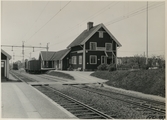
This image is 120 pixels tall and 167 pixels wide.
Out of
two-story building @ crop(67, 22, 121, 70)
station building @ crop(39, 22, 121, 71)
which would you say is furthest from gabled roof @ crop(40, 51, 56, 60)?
two-story building @ crop(67, 22, 121, 70)

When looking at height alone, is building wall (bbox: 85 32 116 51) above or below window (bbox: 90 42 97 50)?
above

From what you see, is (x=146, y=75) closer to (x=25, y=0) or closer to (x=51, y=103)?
(x=51, y=103)

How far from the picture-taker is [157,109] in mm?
9734

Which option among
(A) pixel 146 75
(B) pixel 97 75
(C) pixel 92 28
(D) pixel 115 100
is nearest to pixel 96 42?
(C) pixel 92 28

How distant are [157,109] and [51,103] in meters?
4.83

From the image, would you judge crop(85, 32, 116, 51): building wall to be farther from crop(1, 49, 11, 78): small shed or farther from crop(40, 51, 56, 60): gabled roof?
crop(40, 51, 56, 60): gabled roof

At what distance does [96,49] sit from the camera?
36.0 m

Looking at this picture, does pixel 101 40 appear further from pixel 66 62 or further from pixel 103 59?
pixel 66 62

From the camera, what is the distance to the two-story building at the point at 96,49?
35156 mm

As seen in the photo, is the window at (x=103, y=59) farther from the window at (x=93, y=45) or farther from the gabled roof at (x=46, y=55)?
the gabled roof at (x=46, y=55)

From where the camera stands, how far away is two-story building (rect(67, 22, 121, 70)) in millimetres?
35156

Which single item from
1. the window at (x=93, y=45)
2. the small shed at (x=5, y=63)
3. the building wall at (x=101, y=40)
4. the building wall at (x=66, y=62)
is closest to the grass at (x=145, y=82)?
the small shed at (x=5, y=63)

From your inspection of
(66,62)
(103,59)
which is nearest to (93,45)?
(103,59)

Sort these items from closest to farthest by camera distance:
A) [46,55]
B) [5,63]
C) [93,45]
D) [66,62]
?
[5,63]
[93,45]
[66,62]
[46,55]
